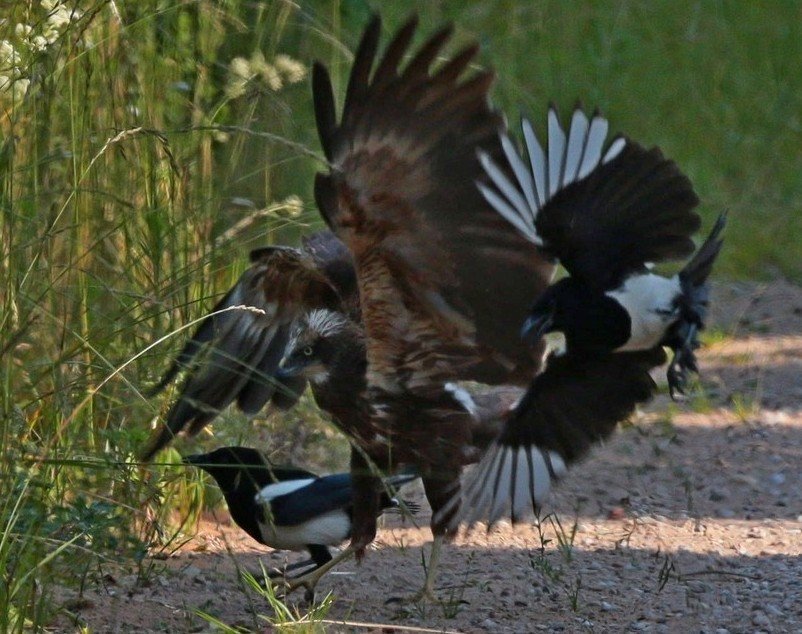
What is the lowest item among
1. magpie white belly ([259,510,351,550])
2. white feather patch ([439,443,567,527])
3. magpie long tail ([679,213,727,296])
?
magpie white belly ([259,510,351,550])

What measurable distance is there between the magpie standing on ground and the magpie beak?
60 cm

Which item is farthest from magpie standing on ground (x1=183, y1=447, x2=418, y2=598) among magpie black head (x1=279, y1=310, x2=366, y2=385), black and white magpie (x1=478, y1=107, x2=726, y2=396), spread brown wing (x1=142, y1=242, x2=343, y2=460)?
black and white magpie (x1=478, y1=107, x2=726, y2=396)

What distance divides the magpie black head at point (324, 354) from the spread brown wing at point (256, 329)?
14cm

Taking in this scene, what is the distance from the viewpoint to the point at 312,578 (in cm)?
450

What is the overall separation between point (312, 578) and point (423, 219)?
1.23 metres

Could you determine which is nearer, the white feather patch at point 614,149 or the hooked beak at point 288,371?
the hooked beak at point 288,371

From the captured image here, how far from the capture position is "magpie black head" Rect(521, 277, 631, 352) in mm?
4613

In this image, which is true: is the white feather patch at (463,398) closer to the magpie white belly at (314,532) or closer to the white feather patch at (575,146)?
the magpie white belly at (314,532)

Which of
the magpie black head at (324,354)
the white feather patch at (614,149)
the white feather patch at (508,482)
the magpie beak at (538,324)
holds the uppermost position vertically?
the white feather patch at (614,149)

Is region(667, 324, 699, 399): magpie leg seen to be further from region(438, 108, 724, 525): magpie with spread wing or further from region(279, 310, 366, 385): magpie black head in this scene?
region(279, 310, 366, 385): magpie black head

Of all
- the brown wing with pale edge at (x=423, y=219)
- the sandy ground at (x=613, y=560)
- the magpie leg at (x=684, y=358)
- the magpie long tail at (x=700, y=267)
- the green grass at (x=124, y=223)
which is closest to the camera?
the green grass at (x=124, y=223)

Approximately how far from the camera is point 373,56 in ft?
12.3

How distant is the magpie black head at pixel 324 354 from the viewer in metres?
4.61

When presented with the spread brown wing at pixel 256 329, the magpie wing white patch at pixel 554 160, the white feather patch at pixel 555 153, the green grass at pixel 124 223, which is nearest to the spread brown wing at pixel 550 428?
the magpie wing white patch at pixel 554 160
